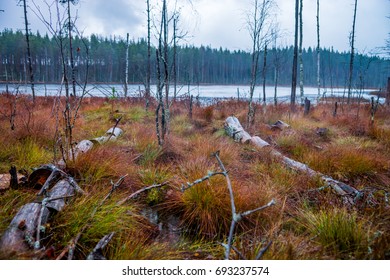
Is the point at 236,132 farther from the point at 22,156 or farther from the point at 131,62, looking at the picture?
the point at 131,62

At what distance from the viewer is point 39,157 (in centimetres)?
342

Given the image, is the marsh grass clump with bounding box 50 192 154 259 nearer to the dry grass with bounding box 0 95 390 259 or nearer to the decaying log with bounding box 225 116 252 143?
the dry grass with bounding box 0 95 390 259

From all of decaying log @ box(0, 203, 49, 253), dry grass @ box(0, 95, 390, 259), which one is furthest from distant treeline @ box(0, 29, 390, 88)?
decaying log @ box(0, 203, 49, 253)

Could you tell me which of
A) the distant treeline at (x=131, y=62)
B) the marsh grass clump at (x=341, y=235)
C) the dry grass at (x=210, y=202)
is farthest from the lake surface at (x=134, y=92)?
the marsh grass clump at (x=341, y=235)

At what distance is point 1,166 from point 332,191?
4.50 meters

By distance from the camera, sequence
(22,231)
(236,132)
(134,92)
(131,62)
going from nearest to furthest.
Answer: (22,231) < (236,132) < (134,92) < (131,62)

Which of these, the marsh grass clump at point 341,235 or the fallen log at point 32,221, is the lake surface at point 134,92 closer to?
the fallen log at point 32,221

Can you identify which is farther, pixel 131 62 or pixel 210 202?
pixel 131 62

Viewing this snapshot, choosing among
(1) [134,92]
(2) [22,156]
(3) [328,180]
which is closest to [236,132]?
(3) [328,180]

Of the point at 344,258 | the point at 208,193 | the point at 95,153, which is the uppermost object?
the point at 95,153

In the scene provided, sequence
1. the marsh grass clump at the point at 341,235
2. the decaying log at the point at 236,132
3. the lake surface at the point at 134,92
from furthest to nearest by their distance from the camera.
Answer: the lake surface at the point at 134,92
the decaying log at the point at 236,132
the marsh grass clump at the point at 341,235

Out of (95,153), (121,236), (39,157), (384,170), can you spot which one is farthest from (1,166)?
(384,170)
